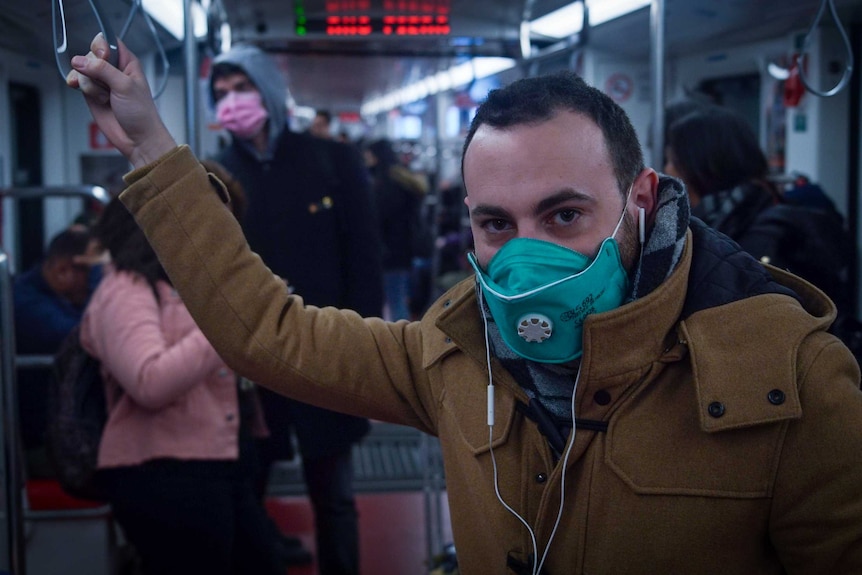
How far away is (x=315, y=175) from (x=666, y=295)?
214 cm

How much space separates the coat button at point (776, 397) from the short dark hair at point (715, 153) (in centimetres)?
164

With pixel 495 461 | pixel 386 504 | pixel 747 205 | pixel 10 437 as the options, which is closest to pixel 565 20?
pixel 747 205

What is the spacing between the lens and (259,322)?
1598mm

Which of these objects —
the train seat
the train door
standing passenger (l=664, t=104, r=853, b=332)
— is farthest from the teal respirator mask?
the train door

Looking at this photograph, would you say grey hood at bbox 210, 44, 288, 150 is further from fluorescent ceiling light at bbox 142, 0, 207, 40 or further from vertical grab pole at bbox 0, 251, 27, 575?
vertical grab pole at bbox 0, 251, 27, 575

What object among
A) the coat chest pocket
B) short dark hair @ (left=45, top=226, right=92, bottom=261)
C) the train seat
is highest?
short dark hair @ (left=45, top=226, right=92, bottom=261)

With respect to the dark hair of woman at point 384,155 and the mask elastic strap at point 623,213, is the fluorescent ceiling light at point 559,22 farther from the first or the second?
the dark hair of woman at point 384,155

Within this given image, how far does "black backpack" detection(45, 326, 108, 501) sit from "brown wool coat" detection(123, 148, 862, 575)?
1358 millimetres

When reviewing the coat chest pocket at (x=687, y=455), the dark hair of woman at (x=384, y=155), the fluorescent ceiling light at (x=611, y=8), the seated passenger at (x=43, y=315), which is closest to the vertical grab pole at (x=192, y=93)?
the seated passenger at (x=43, y=315)

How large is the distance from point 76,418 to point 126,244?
1.74 feet

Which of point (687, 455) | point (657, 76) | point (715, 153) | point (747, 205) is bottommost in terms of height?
point (687, 455)

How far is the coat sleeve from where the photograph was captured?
5.05ft

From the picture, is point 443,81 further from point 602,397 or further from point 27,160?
point 602,397

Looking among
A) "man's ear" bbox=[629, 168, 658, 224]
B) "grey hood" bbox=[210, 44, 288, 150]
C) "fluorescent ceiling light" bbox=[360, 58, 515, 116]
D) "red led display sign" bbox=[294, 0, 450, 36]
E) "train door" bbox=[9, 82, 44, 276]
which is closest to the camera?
"man's ear" bbox=[629, 168, 658, 224]
